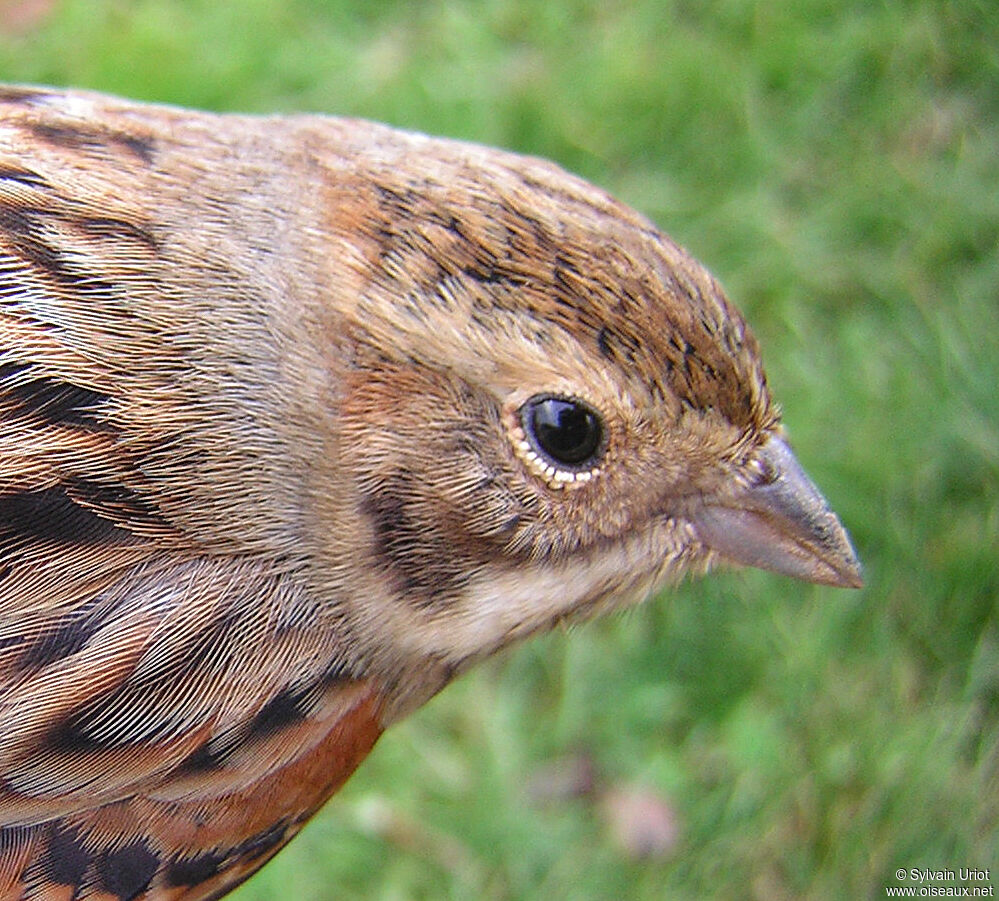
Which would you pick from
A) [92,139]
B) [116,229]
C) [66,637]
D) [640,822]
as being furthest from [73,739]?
[640,822]

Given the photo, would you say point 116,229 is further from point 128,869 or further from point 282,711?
point 128,869

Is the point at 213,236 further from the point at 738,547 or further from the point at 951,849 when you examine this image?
the point at 951,849

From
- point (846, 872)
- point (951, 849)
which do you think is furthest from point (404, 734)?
point (951, 849)

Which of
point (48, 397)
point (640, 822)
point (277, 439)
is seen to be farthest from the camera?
point (640, 822)

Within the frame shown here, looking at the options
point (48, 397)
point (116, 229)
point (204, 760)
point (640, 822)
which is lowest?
point (640, 822)

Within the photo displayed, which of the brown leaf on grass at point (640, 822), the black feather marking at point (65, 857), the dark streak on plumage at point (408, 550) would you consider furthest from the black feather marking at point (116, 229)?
the brown leaf on grass at point (640, 822)

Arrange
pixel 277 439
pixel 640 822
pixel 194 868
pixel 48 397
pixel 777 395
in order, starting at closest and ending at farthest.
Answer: pixel 48 397
pixel 277 439
pixel 194 868
pixel 640 822
pixel 777 395
